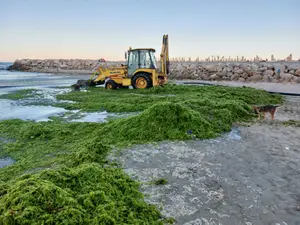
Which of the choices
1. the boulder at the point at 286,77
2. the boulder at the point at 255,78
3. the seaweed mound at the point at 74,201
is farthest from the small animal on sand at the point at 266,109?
the boulder at the point at 255,78

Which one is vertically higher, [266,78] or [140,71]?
[140,71]

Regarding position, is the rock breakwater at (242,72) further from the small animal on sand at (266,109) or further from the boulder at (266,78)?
the small animal on sand at (266,109)

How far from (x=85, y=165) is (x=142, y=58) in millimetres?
11386

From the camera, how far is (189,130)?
5.78 metres

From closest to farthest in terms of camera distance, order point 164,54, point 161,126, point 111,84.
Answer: point 161,126 < point 164,54 < point 111,84

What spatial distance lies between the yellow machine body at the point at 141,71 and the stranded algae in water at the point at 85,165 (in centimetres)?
555

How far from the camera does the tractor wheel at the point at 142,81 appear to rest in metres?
14.4

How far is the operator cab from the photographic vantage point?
14.4 meters

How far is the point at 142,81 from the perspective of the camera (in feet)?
47.7

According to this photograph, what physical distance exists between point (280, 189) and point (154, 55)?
39.5 ft

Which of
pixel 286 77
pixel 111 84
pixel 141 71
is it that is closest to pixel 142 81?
pixel 141 71

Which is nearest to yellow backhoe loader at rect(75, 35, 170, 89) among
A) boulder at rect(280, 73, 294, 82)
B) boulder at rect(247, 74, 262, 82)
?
boulder at rect(247, 74, 262, 82)

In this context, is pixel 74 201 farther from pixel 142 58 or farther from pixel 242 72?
pixel 242 72

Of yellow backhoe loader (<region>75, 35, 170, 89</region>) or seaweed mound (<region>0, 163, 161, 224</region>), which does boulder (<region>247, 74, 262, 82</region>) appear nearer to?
yellow backhoe loader (<region>75, 35, 170, 89</region>)
